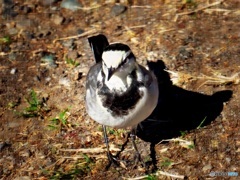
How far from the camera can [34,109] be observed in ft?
20.1

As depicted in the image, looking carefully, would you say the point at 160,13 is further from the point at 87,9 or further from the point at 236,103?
the point at 236,103

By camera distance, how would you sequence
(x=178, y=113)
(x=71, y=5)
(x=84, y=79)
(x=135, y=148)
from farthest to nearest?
(x=71, y=5)
(x=84, y=79)
(x=178, y=113)
(x=135, y=148)

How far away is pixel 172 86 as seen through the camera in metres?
6.31

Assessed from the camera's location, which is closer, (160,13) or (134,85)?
(134,85)

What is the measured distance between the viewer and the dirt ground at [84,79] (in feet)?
17.9

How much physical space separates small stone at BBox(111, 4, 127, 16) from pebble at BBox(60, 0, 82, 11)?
1.74ft

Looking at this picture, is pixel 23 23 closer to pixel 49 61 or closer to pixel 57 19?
pixel 57 19

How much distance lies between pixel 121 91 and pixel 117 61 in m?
0.29

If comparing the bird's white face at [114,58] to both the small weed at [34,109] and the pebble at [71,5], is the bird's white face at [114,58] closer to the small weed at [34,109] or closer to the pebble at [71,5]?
the small weed at [34,109]

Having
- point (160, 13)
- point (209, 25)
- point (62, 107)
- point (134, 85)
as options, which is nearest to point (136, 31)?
point (160, 13)

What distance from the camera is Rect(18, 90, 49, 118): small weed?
6.14 m

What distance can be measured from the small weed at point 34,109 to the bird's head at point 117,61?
1431 millimetres

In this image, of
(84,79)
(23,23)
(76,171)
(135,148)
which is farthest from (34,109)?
(23,23)

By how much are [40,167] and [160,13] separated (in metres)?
3.05
